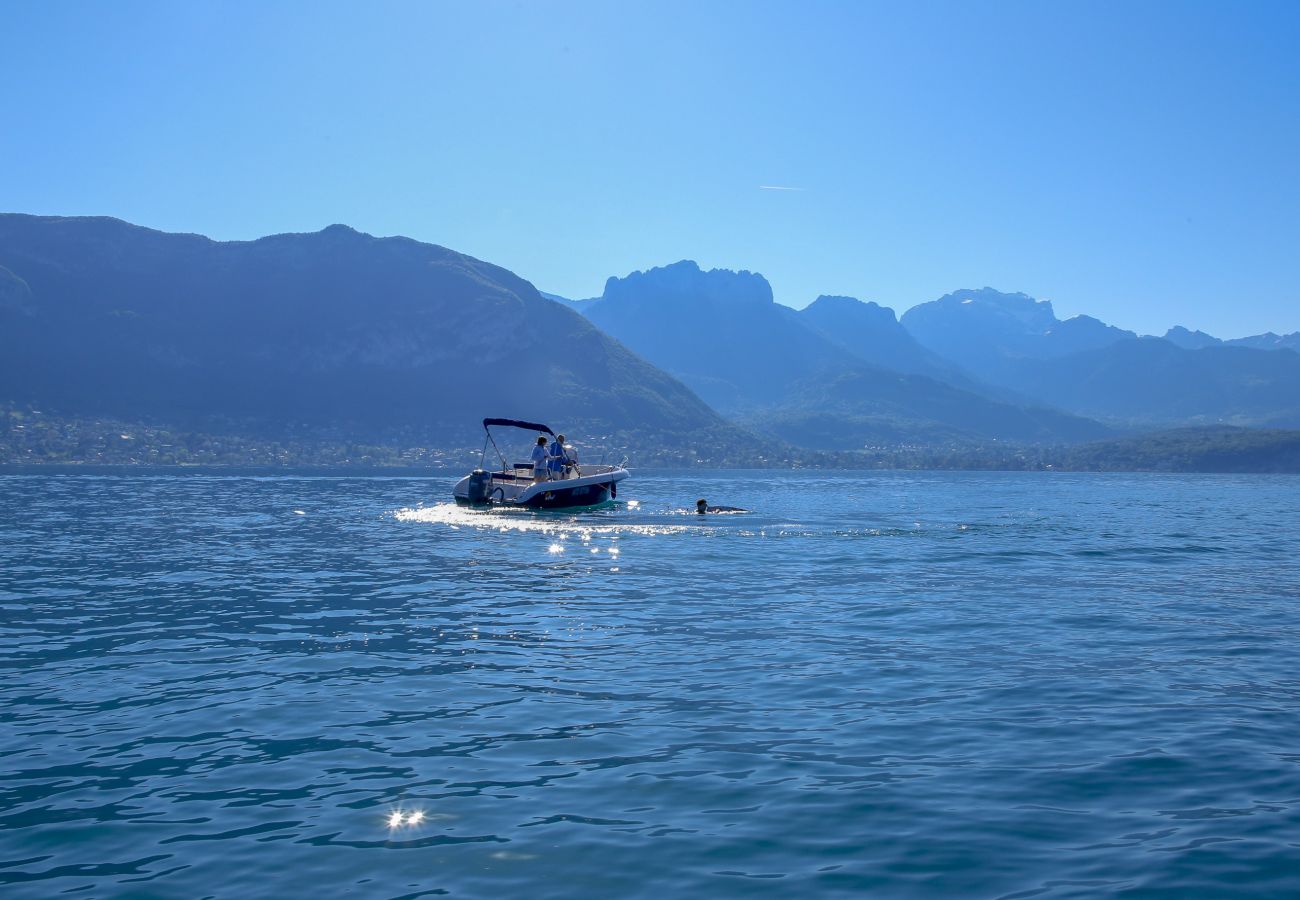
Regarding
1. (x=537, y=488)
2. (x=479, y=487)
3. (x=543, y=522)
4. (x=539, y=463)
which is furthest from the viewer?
(x=479, y=487)

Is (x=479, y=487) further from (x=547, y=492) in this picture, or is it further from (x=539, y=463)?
(x=547, y=492)

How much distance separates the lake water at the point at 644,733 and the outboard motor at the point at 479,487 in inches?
1089

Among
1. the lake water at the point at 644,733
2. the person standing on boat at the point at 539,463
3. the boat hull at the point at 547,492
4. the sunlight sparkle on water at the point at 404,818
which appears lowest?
the lake water at the point at 644,733

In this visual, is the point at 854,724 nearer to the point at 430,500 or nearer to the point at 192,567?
the point at 192,567

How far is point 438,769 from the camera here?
1299 cm

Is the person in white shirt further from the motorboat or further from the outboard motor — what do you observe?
the outboard motor

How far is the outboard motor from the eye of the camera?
2473 inches

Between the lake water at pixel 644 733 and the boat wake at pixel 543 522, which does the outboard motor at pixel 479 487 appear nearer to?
the boat wake at pixel 543 522

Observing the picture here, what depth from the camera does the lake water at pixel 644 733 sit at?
33.2 feet

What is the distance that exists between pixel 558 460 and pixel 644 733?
4759 cm

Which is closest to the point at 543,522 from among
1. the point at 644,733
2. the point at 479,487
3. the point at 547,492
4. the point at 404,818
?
the point at 547,492

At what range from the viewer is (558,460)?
203 ft

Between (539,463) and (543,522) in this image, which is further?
(539,463)

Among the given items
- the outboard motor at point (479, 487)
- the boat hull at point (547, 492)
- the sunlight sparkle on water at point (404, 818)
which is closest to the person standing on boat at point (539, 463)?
the boat hull at point (547, 492)
